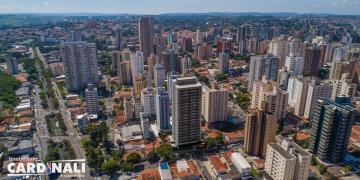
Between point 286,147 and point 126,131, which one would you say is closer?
point 286,147

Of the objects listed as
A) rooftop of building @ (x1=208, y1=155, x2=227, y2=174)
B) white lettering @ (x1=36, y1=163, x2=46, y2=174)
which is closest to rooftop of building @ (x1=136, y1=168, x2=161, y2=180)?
rooftop of building @ (x1=208, y1=155, x2=227, y2=174)

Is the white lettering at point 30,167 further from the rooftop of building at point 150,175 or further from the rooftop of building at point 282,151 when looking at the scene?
the rooftop of building at point 282,151

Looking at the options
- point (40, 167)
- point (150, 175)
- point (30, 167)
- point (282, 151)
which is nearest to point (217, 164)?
point (282, 151)

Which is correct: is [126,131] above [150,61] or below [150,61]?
below

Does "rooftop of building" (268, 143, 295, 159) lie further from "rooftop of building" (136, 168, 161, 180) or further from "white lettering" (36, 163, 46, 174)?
"white lettering" (36, 163, 46, 174)

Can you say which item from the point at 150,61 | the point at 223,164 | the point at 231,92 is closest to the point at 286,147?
the point at 223,164

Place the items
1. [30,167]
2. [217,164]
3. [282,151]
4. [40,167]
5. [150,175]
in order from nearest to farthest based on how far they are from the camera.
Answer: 1. [40,167]
2. [30,167]
3. [282,151]
4. [150,175]
5. [217,164]

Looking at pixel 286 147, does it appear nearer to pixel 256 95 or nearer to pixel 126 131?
pixel 256 95

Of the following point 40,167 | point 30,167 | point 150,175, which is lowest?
point 150,175

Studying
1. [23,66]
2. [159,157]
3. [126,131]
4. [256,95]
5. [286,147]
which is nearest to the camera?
[286,147]

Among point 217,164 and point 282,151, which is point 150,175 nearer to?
point 217,164

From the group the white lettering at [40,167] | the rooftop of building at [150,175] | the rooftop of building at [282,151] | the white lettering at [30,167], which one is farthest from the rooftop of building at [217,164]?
the white lettering at [30,167]
